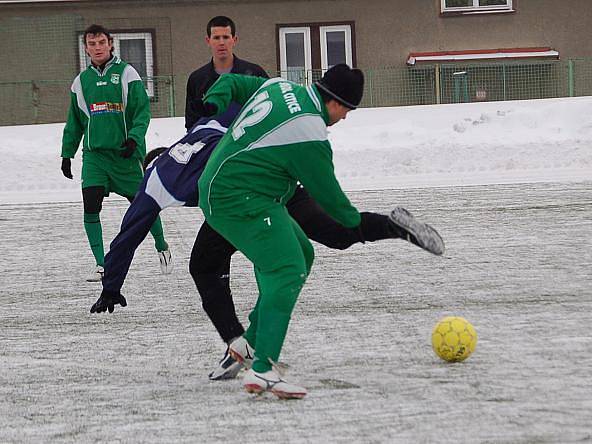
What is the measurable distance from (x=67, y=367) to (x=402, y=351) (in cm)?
175

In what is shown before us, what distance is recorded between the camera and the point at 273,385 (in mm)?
5371

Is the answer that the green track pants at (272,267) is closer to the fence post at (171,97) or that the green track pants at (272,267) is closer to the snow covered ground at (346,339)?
the snow covered ground at (346,339)

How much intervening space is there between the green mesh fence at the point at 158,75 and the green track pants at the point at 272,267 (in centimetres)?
2108

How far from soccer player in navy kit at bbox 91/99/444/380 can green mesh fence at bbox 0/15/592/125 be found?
1991 centimetres

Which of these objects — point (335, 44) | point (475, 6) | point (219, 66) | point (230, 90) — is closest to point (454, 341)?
point (230, 90)

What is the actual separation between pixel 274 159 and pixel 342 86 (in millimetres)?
438

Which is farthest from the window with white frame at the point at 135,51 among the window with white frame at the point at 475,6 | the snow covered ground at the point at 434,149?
the window with white frame at the point at 475,6

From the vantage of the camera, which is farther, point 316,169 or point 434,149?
point 434,149

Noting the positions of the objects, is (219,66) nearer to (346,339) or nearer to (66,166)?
(346,339)

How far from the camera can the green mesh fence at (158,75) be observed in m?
27.3

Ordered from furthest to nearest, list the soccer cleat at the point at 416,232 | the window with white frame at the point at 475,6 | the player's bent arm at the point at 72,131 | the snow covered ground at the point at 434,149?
1. the window with white frame at the point at 475,6
2. the snow covered ground at the point at 434,149
3. the player's bent arm at the point at 72,131
4. the soccer cleat at the point at 416,232

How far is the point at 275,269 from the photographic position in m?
5.38

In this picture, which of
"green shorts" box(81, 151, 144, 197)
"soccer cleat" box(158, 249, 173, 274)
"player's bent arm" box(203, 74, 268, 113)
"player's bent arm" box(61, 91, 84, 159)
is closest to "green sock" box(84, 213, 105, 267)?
"green shorts" box(81, 151, 144, 197)

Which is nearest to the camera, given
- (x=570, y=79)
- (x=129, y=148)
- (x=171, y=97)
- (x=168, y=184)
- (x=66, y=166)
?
(x=168, y=184)
